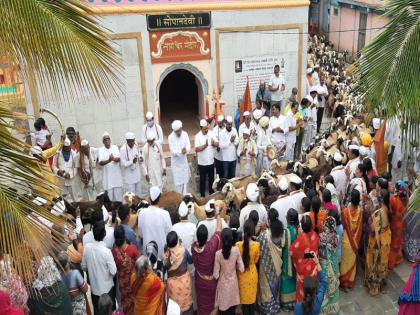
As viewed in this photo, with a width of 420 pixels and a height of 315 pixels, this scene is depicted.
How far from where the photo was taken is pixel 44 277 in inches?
156

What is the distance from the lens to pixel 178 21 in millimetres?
10305

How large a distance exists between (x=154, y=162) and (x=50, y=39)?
5.29m

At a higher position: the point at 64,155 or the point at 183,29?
the point at 183,29

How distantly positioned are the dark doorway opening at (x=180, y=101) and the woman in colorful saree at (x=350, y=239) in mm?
7052

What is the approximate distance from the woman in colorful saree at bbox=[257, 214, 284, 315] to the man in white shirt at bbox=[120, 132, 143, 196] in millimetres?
3281

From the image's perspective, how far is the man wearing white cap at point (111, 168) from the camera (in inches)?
297

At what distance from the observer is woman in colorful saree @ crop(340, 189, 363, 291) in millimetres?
5655

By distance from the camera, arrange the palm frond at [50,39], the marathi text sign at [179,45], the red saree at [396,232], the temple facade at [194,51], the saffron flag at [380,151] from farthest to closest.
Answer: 1. the marathi text sign at [179,45]
2. the temple facade at [194,51]
3. the saffron flag at [380,151]
4. the red saree at [396,232]
5. the palm frond at [50,39]

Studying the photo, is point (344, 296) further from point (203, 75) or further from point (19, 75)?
point (203, 75)

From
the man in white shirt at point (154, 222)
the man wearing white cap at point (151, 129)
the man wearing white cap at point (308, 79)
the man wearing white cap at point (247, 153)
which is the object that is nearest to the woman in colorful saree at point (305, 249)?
the man in white shirt at point (154, 222)

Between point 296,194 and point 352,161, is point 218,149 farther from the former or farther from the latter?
point 296,194

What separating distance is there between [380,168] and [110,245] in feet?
16.3

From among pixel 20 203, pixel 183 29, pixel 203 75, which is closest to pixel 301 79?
pixel 203 75

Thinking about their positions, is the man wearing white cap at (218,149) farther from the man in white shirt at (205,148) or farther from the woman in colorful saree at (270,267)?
the woman in colorful saree at (270,267)
